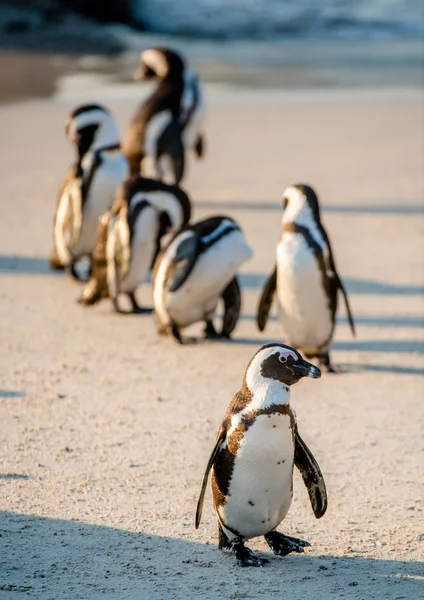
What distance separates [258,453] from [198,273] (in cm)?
293

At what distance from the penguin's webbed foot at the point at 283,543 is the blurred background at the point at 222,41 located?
1383 cm

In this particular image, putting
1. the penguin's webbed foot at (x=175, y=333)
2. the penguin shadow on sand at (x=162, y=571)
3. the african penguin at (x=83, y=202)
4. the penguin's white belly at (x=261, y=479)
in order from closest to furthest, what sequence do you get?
the penguin shadow on sand at (x=162, y=571), the penguin's white belly at (x=261, y=479), the penguin's webbed foot at (x=175, y=333), the african penguin at (x=83, y=202)

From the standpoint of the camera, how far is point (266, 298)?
6.55 meters

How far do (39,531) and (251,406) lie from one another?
3.00ft

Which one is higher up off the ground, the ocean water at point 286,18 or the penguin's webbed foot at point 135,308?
the ocean water at point 286,18

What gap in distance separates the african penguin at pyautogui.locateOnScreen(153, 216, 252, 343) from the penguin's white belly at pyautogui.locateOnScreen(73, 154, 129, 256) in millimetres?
1601

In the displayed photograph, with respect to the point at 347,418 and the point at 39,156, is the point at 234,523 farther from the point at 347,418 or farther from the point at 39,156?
the point at 39,156

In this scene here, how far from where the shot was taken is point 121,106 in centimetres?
1603

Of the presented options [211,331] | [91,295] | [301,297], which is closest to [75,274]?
[91,295]

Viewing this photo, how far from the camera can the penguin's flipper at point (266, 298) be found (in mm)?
6508

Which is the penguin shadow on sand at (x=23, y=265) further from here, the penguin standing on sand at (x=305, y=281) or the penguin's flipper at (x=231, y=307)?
the penguin standing on sand at (x=305, y=281)

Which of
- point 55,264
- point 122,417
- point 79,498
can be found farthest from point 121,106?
point 79,498

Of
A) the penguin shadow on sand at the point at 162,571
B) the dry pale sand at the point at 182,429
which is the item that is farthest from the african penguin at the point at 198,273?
the penguin shadow on sand at the point at 162,571

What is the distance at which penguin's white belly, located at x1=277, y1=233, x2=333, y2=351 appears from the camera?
249 inches
